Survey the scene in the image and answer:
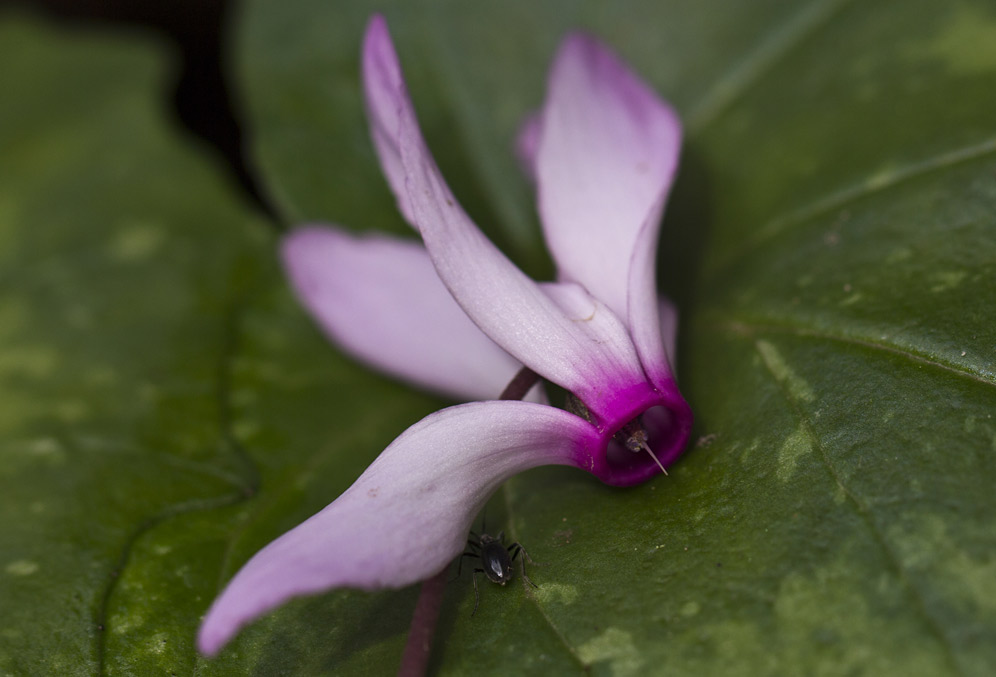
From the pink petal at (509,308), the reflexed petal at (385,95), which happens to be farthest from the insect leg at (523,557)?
the reflexed petal at (385,95)

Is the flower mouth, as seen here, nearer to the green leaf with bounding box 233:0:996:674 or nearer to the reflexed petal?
the green leaf with bounding box 233:0:996:674

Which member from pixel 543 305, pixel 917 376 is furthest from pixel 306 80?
pixel 917 376

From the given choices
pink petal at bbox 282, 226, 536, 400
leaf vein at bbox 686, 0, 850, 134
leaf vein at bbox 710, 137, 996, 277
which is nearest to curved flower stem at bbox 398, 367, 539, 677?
pink petal at bbox 282, 226, 536, 400

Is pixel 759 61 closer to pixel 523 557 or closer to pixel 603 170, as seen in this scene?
pixel 603 170

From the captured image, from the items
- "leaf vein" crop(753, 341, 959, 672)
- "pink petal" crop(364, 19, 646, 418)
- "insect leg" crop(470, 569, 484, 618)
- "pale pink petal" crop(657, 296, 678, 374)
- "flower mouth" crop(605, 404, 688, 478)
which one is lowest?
"insect leg" crop(470, 569, 484, 618)

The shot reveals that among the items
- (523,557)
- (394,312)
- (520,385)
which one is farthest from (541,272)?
(523,557)

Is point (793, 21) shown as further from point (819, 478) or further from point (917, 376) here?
point (819, 478)
